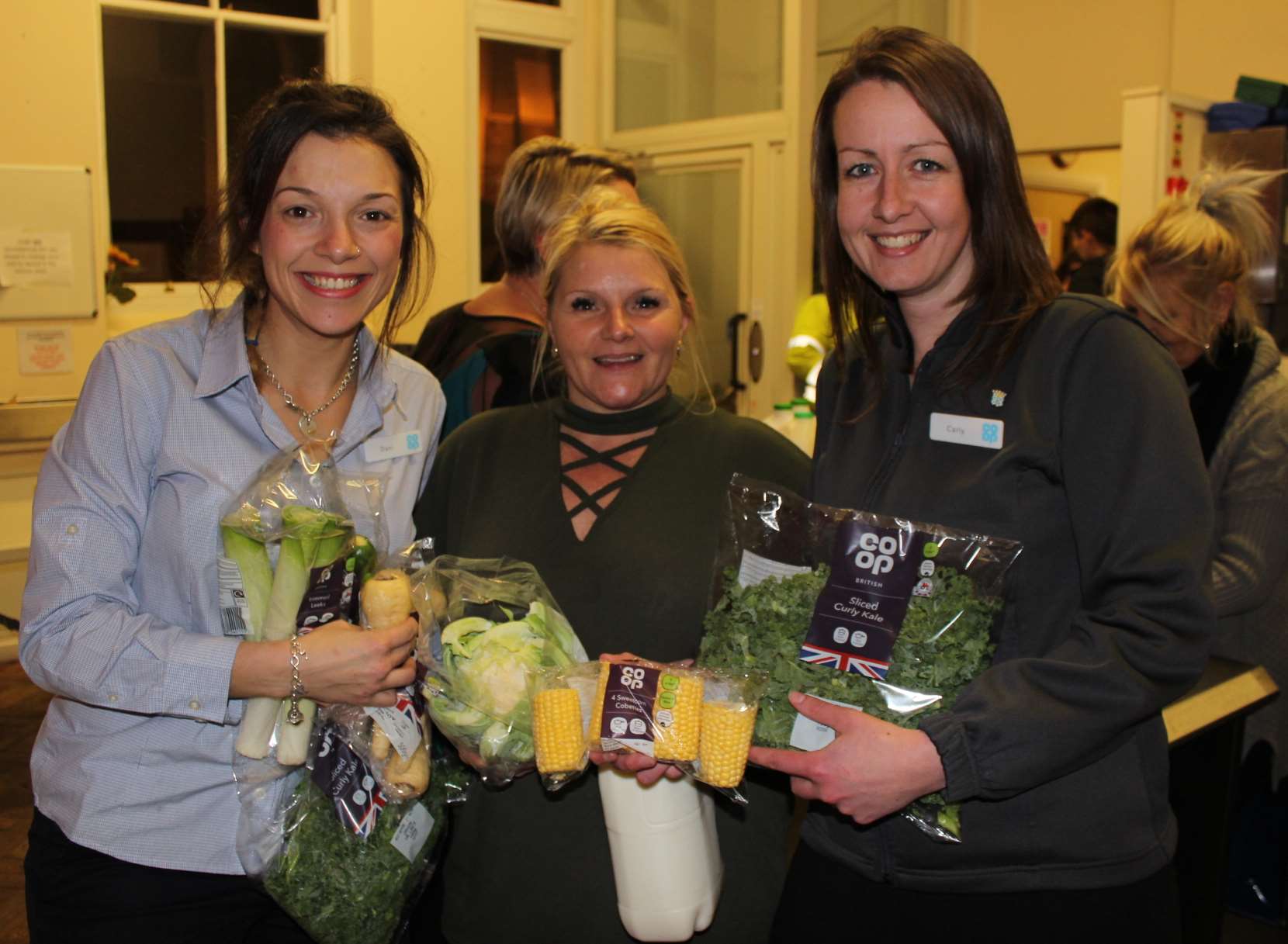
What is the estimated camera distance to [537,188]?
2.70 metres

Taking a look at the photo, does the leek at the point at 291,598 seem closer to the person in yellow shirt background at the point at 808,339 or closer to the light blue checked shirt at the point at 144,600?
the light blue checked shirt at the point at 144,600

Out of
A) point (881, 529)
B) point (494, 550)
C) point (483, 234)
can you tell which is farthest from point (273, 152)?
point (483, 234)

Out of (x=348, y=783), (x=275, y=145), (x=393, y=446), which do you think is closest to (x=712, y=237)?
(x=393, y=446)

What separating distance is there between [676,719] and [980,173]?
30.9 inches

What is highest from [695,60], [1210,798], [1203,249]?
[695,60]

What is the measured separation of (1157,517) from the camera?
1.25m

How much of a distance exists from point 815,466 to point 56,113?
4558 mm

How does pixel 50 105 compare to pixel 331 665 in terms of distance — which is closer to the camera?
pixel 331 665

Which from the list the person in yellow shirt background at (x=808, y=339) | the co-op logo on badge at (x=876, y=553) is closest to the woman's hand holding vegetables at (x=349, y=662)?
the co-op logo on badge at (x=876, y=553)

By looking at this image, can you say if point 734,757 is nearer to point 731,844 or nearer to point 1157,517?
point 731,844

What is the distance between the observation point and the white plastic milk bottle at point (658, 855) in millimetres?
1601

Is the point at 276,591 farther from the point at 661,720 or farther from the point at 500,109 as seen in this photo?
the point at 500,109

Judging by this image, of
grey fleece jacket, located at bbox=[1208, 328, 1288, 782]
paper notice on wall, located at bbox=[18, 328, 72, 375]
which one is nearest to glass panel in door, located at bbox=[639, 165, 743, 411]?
paper notice on wall, located at bbox=[18, 328, 72, 375]

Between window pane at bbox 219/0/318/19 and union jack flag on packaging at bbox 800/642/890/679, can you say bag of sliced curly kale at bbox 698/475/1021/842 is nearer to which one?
union jack flag on packaging at bbox 800/642/890/679
